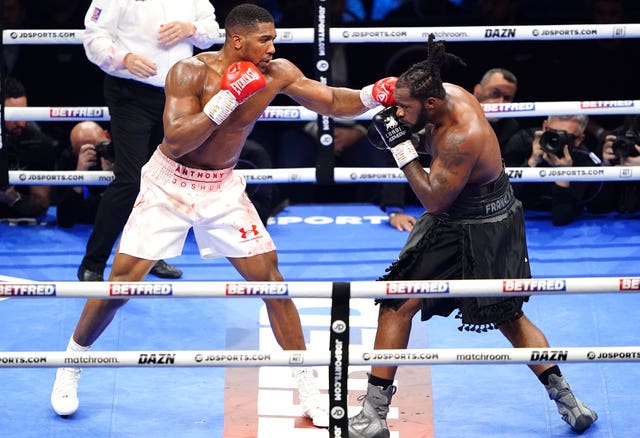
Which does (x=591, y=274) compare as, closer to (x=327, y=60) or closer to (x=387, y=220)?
(x=387, y=220)

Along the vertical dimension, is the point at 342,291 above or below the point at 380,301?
above

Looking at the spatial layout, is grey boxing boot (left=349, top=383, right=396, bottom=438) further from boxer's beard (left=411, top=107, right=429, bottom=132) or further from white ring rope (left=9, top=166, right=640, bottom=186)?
white ring rope (left=9, top=166, right=640, bottom=186)

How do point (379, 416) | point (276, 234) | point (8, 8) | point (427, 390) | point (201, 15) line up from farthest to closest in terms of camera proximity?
point (8, 8) < point (276, 234) < point (201, 15) < point (427, 390) < point (379, 416)

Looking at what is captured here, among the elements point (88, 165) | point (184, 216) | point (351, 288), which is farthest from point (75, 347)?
point (88, 165)

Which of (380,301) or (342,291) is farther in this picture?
(380,301)

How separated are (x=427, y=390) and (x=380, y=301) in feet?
2.12

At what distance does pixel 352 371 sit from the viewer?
5336mm

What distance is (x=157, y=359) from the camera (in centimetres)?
398

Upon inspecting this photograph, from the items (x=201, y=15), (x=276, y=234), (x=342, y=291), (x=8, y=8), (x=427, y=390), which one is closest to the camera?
(x=342, y=291)

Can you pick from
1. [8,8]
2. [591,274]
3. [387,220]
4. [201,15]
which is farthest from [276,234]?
[8,8]

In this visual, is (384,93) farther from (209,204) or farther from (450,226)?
(209,204)

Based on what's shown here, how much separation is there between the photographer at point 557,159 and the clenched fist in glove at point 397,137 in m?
2.31

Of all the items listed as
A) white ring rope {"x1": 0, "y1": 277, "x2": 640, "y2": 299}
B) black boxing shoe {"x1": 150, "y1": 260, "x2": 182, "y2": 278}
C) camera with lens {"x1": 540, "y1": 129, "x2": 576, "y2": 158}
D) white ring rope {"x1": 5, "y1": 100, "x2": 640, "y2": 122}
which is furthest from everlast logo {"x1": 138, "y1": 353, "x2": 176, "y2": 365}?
camera with lens {"x1": 540, "y1": 129, "x2": 576, "y2": 158}

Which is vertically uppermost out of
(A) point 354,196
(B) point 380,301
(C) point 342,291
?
(C) point 342,291
